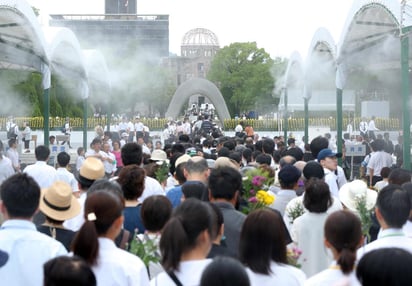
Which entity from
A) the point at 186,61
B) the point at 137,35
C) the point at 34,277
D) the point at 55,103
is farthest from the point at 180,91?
the point at 186,61

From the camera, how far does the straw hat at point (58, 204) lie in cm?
543

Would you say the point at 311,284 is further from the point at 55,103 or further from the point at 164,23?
the point at 164,23

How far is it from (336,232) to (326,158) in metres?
4.99

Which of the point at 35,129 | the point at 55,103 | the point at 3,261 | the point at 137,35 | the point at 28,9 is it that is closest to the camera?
the point at 3,261

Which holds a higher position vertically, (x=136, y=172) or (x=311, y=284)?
(x=136, y=172)

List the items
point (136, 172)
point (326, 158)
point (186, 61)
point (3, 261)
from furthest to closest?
point (186, 61) < point (326, 158) < point (136, 172) < point (3, 261)

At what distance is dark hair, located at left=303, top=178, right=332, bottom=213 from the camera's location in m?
6.05

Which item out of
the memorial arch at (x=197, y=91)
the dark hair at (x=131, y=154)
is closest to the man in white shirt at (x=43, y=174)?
the dark hair at (x=131, y=154)

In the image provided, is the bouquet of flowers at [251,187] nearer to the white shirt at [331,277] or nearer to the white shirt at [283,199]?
the white shirt at [283,199]

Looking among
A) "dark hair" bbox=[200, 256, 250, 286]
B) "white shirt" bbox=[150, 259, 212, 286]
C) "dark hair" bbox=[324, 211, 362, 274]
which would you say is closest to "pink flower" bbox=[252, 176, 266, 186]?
"dark hair" bbox=[324, 211, 362, 274]

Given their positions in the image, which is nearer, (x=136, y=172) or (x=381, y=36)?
(x=136, y=172)

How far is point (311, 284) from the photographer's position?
4.06 meters

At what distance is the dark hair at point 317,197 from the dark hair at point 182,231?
1929 mm

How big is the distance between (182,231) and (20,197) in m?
1.25
